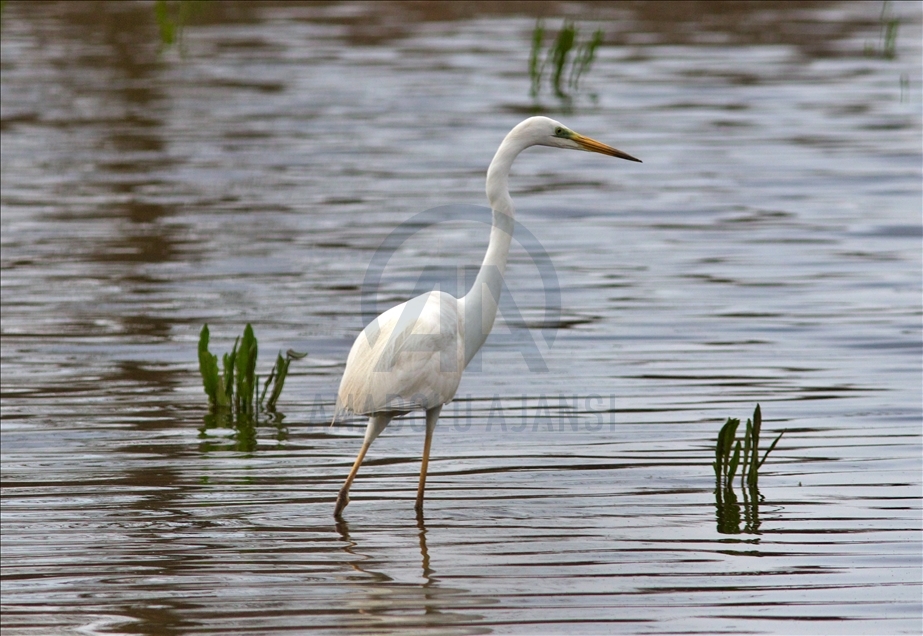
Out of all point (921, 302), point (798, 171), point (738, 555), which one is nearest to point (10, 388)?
point (738, 555)

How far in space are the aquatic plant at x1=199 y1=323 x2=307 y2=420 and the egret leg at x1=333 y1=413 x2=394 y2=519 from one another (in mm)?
1387

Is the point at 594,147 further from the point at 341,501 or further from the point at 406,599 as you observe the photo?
the point at 406,599

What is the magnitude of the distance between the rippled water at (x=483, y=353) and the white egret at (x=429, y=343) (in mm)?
464

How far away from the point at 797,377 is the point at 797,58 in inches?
624

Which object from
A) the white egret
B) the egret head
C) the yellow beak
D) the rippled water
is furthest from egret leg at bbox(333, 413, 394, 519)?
the yellow beak

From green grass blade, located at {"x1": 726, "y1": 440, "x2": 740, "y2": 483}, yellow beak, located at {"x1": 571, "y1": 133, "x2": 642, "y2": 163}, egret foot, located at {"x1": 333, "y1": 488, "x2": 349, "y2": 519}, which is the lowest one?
egret foot, located at {"x1": 333, "y1": 488, "x2": 349, "y2": 519}

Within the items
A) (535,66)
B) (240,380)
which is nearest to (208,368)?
(240,380)

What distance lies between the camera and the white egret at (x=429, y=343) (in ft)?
19.3

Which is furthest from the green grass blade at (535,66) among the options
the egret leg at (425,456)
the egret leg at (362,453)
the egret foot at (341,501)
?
the egret foot at (341,501)

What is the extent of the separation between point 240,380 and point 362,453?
1752 millimetres

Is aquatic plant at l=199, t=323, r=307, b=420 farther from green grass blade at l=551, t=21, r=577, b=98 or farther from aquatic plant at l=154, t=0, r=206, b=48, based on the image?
aquatic plant at l=154, t=0, r=206, b=48

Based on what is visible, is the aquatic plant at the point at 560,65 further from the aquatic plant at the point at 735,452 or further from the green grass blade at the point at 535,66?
the aquatic plant at the point at 735,452

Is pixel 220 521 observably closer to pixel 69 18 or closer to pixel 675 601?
pixel 675 601

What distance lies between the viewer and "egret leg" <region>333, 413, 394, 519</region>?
5.70 meters
